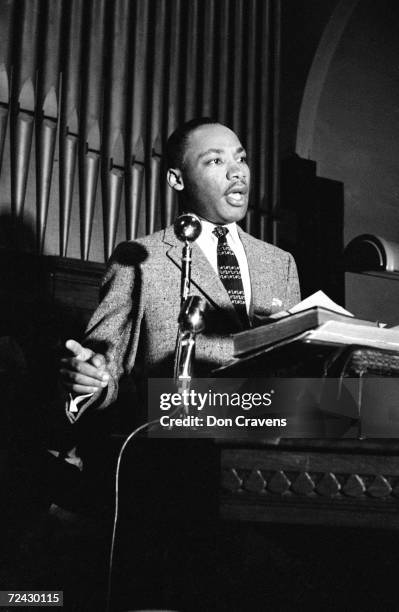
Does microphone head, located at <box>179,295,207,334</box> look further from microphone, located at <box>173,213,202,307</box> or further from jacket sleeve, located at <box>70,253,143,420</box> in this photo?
jacket sleeve, located at <box>70,253,143,420</box>

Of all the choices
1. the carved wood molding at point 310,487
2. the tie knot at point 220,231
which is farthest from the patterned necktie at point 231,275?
Result: the carved wood molding at point 310,487

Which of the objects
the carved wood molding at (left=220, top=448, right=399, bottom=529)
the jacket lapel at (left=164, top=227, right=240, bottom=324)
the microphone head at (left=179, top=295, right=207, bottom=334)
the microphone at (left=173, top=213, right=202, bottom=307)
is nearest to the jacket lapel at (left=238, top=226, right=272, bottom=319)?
the jacket lapel at (left=164, top=227, right=240, bottom=324)

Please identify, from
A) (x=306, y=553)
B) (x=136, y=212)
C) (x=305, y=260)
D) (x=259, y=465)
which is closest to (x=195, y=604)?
(x=306, y=553)

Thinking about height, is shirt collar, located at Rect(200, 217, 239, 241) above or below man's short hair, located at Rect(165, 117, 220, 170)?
below

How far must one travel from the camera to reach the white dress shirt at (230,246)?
1.70 m

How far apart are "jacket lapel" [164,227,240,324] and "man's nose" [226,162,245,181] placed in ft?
0.72

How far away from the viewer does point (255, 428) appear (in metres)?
0.94

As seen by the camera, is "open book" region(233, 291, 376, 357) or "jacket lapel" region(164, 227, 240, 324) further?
"jacket lapel" region(164, 227, 240, 324)

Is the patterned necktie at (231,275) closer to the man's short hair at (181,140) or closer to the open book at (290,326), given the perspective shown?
the man's short hair at (181,140)

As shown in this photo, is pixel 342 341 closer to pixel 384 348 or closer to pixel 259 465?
pixel 384 348

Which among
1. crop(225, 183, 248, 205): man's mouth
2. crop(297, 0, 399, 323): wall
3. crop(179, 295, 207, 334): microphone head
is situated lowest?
crop(179, 295, 207, 334): microphone head

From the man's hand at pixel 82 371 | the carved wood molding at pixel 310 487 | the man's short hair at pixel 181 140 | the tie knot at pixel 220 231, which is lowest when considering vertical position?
the carved wood molding at pixel 310 487

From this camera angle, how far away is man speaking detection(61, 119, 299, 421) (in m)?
1.54

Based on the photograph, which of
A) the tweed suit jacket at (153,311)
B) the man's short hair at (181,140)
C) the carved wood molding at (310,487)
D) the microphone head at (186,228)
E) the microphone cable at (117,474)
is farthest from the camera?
the man's short hair at (181,140)
